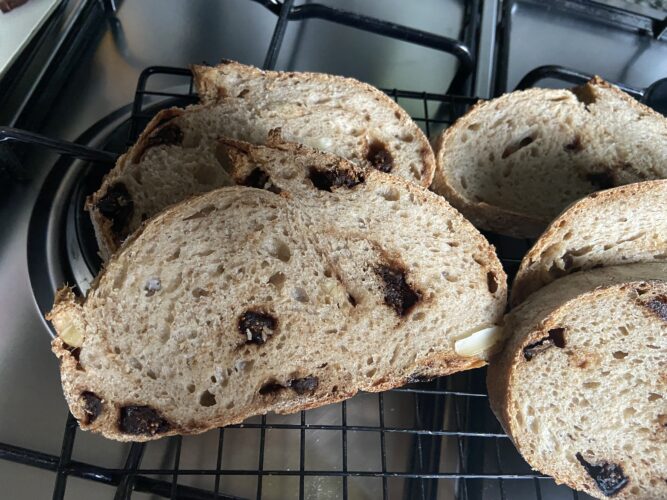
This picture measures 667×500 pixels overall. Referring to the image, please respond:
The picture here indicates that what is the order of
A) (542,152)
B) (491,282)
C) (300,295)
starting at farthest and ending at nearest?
(542,152) < (491,282) < (300,295)

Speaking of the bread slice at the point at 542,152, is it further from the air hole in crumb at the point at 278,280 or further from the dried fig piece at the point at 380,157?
the air hole in crumb at the point at 278,280

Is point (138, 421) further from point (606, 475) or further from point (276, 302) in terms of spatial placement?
point (606, 475)

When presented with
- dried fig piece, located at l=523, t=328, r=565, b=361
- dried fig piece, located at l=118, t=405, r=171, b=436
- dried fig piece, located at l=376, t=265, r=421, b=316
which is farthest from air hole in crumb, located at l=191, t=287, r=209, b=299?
dried fig piece, located at l=523, t=328, r=565, b=361

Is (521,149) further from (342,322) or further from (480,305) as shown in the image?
(342,322)

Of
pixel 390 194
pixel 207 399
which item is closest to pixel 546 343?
pixel 390 194

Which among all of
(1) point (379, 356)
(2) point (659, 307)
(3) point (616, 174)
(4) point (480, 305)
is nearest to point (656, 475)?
(2) point (659, 307)

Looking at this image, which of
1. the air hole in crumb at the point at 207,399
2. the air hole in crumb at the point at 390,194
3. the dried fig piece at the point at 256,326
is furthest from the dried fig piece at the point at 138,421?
the air hole in crumb at the point at 390,194

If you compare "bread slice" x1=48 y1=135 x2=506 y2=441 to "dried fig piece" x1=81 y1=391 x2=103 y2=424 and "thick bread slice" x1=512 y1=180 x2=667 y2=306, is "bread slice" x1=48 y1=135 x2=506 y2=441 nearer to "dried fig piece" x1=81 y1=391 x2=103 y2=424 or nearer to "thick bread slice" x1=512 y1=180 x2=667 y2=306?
"dried fig piece" x1=81 y1=391 x2=103 y2=424
